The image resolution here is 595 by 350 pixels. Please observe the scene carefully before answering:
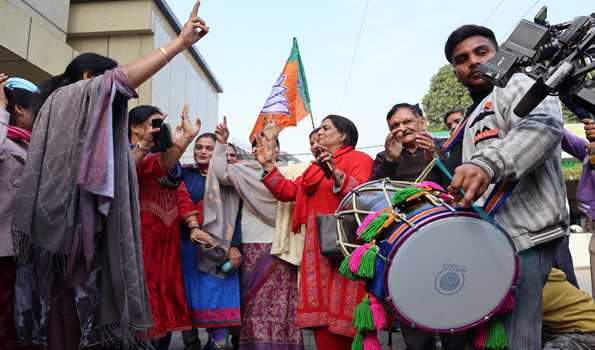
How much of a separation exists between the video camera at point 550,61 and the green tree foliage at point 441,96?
1098 inches

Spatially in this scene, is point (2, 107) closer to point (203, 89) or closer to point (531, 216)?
point (531, 216)

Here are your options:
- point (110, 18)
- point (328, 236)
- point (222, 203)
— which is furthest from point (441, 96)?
point (328, 236)

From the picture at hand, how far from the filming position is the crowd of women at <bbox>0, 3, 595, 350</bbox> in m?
1.89

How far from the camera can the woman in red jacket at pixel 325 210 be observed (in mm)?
2893

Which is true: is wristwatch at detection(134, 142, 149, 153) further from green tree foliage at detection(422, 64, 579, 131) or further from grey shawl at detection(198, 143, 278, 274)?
green tree foliage at detection(422, 64, 579, 131)

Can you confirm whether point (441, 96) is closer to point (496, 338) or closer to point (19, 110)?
point (19, 110)

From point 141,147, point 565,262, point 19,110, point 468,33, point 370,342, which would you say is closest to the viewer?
point 370,342

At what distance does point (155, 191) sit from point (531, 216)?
273 centimetres

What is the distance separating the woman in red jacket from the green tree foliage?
26.1m

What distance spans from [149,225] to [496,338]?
2.63 metres

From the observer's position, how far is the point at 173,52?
6.40 ft

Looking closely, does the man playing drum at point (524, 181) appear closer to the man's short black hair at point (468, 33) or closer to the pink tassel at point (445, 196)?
the pink tassel at point (445, 196)

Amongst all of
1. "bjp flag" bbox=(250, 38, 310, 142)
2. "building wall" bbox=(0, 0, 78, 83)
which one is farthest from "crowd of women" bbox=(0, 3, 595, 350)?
"building wall" bbox=(0, 0, 78, 83)

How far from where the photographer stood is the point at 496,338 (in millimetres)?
1552
